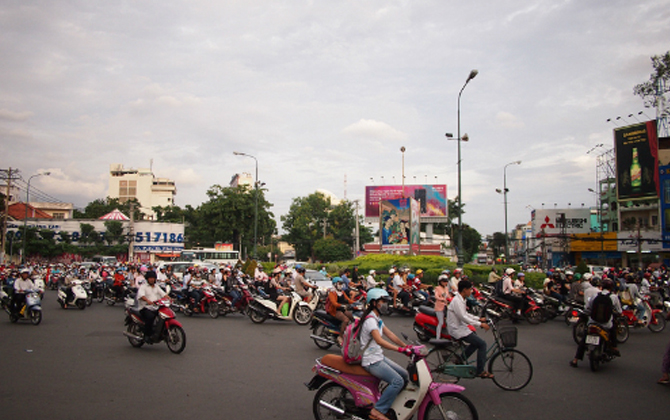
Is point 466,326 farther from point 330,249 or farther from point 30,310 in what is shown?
point 330,249

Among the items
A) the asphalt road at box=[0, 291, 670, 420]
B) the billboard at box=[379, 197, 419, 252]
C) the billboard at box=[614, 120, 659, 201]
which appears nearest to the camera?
the asphalt road at box=[0, 291, 670, 420]

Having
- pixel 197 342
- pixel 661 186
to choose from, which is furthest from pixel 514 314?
pixel 661 186

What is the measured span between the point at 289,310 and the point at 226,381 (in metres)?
6.28

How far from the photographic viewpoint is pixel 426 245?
213 feet

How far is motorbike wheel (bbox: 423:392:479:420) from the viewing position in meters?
4.33

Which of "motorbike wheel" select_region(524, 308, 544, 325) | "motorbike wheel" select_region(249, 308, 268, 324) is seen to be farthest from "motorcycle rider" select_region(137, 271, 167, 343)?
"motorbike wheel" select_region(524, 308, 544, 325)

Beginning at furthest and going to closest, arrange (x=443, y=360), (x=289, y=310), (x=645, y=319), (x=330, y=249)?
(x=330, y=249) < (x=289, y=310) < (x=645, y=319) < (x=443, y=360)

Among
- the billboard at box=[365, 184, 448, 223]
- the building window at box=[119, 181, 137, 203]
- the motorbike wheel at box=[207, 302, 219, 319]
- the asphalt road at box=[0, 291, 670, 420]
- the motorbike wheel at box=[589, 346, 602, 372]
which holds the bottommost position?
the motorbike wheel at box=[207, 302, 219, 319]

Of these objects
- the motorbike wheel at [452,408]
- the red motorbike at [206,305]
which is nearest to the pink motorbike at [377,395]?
the motorbike wheel at [452,408]

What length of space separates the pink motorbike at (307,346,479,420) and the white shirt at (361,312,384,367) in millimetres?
139

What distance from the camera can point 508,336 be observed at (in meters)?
6.16

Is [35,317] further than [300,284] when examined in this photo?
No

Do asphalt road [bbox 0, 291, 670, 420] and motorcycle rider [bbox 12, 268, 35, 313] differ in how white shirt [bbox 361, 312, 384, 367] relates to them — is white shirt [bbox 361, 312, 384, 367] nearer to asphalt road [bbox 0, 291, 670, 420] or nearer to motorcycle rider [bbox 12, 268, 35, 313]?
asphalt road [bbox 0, 291, 670, 420]

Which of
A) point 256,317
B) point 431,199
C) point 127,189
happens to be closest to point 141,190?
point 127,189
